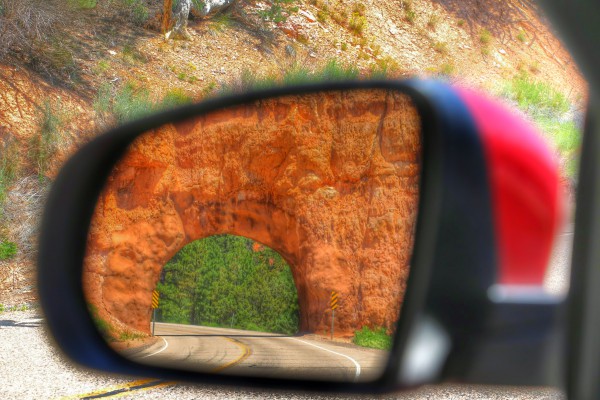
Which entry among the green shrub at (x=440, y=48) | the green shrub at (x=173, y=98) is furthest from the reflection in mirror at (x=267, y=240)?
the green shrub at (x=440, y=48)

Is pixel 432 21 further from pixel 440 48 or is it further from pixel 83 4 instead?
pixel 83 4

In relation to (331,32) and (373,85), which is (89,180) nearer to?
(373,85)

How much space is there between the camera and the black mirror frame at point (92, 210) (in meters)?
1.14

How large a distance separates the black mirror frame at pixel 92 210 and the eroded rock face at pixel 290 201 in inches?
1.6

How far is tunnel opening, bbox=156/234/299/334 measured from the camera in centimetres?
169

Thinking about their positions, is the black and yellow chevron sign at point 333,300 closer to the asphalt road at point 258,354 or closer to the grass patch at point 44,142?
the asphalt road at point 258,354

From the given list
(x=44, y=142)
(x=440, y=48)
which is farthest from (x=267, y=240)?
(x=440, y=48)

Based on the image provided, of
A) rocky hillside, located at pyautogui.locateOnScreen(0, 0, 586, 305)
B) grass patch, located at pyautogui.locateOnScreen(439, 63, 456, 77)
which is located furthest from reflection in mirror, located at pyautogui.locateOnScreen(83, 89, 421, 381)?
grass patch, located at pyautogui.locateOnScreen(439, 63, 456, 77)

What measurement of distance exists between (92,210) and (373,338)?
1264 mm

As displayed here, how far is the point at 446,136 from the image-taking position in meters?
1.15

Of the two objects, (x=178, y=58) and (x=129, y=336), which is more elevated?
(x=178, y=58)

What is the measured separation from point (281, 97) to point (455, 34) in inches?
1158

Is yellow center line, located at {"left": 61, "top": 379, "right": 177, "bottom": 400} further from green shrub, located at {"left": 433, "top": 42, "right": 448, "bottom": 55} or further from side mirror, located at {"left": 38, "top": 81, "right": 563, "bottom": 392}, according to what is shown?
green shrub, located at {"left": 433, "top": 42, "right": 448, "bottom": 55}

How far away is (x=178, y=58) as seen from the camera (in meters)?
20.9
